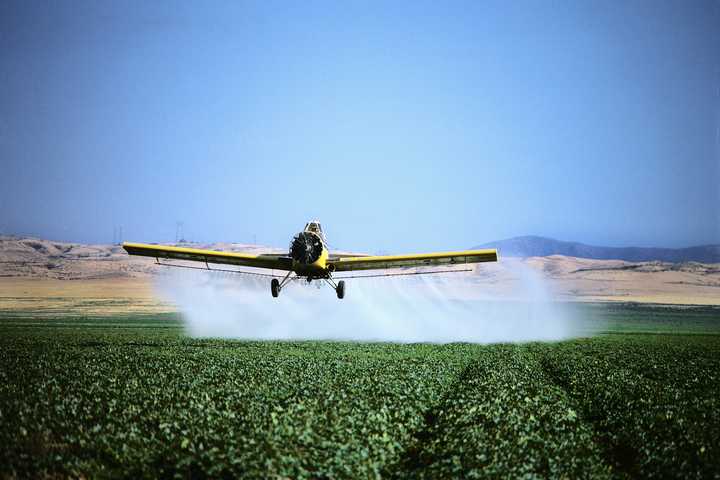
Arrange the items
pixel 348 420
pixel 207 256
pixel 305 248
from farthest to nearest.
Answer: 1. pixel 207 256
2. pixel 305 248
3. pixel 348 420

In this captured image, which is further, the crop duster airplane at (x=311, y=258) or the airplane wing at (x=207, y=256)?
the airplane wing at (x=207, y=256)

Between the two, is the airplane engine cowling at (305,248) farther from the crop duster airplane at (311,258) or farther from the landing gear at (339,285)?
the landing gear at (339,285)

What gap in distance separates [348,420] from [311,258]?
20.3 meters

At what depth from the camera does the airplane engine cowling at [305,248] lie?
36.2 metres

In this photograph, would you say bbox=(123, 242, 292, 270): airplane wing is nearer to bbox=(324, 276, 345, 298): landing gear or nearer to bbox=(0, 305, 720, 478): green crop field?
bbox=(324, 276, 345, 298): landing gear

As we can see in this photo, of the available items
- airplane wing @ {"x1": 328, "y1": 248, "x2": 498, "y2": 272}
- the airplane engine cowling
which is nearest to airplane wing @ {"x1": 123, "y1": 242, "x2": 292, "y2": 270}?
the airplane engine cowling

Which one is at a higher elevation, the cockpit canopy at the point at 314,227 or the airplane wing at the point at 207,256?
the cockpit canopy at the point at 314,227

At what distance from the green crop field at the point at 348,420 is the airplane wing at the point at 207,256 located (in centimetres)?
878

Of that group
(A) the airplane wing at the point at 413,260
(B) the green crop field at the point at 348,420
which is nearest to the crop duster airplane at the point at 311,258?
(A) the airplane wing at the point at 413,260

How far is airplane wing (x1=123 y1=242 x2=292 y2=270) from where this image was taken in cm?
3691

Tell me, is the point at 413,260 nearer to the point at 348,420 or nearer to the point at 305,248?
the point at 305,248

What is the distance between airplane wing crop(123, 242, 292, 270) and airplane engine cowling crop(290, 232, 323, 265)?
4.23 feet

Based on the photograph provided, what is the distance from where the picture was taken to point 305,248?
36.2m

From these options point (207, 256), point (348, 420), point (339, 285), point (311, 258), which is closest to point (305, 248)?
point (311, 258)
